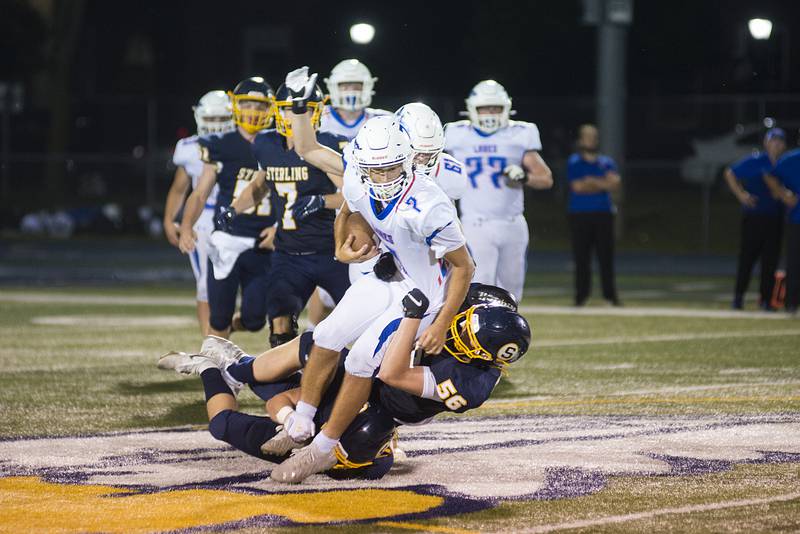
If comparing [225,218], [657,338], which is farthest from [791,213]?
[225,218]

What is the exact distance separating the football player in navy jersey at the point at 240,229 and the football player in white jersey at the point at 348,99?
613 mm

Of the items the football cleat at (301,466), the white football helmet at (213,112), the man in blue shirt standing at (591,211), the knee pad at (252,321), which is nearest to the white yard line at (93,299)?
the man in blue shirt standing at (591,211)

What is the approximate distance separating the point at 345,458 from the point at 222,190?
406cm

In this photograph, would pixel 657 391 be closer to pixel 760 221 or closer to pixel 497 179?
Result: pixel 497 179

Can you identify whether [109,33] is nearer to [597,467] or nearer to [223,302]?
[223,302]

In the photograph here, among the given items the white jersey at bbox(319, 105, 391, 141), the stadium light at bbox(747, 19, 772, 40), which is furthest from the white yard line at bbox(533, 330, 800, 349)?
the stadium light at bbox(747, 19, 772, 40)

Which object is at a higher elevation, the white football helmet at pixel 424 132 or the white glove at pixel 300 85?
the white glove at pixel 300 85

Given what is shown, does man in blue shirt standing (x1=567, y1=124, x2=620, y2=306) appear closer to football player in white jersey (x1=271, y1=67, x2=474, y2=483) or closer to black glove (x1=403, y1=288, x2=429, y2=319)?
football player in white jersey (x1=271, y1=67, x2=474, y2=483)

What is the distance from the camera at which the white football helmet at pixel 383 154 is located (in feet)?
19.8

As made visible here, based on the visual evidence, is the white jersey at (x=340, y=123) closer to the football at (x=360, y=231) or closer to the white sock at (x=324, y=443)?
the football at (x=360, y=231)

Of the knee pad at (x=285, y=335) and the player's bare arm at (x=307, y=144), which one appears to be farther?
the knee pad at (x=285, y=335)

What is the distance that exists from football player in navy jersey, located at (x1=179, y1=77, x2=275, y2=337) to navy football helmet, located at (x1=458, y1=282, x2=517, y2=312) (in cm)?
278

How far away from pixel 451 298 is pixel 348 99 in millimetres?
4265

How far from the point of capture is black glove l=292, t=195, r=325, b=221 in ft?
27.3
